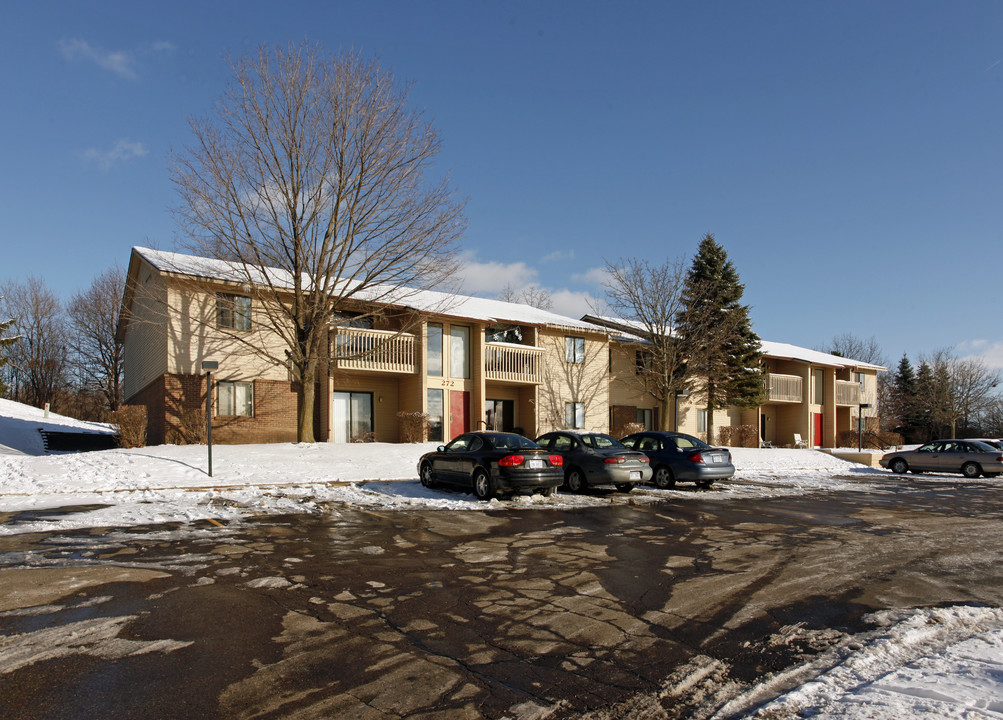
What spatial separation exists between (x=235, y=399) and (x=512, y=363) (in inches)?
458

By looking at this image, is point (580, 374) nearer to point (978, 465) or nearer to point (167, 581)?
point (978, 465)

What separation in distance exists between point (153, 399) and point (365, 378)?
771cm

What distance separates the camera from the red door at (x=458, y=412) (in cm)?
2823

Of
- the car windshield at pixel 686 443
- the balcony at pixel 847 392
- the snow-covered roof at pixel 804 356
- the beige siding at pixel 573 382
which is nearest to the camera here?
the car windshield at pixel 686 443

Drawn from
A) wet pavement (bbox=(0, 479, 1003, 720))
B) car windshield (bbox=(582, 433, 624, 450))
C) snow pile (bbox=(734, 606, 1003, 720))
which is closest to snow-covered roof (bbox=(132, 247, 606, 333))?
car windshield (bbox=(582, 433, 624, 450))

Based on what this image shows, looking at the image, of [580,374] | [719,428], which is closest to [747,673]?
[580,374]

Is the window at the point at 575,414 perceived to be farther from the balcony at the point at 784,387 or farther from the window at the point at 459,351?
the balcony at the point at 784,387

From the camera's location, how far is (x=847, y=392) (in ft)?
151

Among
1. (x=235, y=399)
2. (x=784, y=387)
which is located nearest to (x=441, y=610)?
(x=235, y=399)

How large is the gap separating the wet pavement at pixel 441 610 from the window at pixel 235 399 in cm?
1416

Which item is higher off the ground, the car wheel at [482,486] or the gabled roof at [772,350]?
the gabled roof at [772,350]

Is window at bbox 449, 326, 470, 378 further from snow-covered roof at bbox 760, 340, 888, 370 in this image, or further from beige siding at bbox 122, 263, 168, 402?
snow-covered roof at bbox 760, 340, 888, 370

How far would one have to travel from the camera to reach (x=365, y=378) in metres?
27.3

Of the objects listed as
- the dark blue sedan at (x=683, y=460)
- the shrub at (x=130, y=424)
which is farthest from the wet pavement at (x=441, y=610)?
the shrub at (x=130, y=424)
